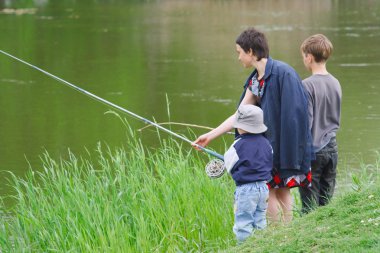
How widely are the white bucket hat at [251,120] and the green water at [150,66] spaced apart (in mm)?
3831

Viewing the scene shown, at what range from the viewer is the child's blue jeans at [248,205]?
13.3ft

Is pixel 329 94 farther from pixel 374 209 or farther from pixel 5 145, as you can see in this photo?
pixel 5 145

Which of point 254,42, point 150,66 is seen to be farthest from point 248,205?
point 150,66

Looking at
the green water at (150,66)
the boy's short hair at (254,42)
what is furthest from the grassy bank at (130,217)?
the green water at (150,66)

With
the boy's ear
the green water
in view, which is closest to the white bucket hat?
the boy's ear

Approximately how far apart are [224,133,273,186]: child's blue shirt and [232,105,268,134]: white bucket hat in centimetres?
5

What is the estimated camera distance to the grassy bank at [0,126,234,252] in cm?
464

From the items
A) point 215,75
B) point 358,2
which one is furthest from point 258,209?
point 358,2

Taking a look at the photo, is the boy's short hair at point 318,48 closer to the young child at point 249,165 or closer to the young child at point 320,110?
the young child at point 320,110

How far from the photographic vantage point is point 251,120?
13.2 feet

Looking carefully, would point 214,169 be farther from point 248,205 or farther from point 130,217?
point 130,217

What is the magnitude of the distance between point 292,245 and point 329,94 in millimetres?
1190

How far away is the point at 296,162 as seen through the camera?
13.8 feet

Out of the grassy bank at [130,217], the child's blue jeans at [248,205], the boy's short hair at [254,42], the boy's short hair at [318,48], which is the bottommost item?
the grassy bank at [130,217]
